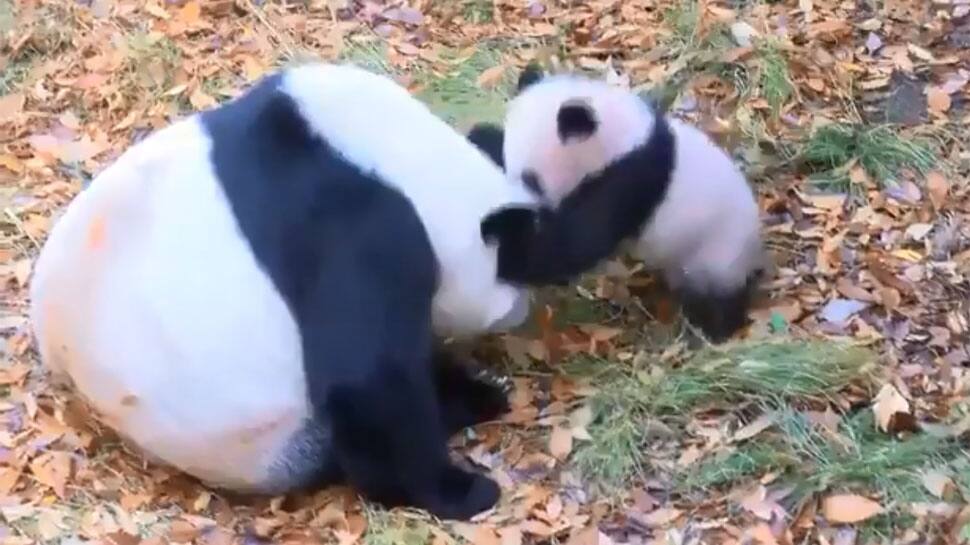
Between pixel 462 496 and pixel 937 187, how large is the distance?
1598 mm

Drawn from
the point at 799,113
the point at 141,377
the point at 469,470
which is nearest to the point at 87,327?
the point at 141,377

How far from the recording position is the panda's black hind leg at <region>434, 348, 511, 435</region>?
125 inches

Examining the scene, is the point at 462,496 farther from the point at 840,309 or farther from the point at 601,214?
the point at 840,309

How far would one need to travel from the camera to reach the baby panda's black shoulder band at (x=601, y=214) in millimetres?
3123

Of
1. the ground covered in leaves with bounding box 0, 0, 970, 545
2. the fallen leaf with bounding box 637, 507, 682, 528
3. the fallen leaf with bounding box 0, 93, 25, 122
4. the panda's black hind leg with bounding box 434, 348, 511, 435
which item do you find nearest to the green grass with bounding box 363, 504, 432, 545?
the ground covered in leaves with bounding box 0, 0, 970, 545

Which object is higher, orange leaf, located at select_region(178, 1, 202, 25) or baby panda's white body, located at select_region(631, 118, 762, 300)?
baby panda's white body, located at select_region(631, 118, 762, 300)

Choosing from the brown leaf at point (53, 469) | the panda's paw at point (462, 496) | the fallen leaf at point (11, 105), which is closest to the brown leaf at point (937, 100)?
the panda's paw at point (462, 496)

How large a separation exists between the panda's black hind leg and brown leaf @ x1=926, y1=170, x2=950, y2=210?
126 centimetres

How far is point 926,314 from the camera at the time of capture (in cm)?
340

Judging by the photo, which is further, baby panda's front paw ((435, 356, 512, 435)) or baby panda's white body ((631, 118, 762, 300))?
baby panda's white body ((631, 118, 762, 300))

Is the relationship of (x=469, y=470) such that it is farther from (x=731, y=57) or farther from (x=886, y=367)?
(x=731, y=57)

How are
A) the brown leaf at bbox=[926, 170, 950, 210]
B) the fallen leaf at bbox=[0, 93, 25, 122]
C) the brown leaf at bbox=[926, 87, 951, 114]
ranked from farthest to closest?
the fallen leaf at bbox=[0, 93, 25, 122], the brown leaf at bbox=[926, 87, 951, 114], the brown leaf at bbox=[926, 170, 950, 210]

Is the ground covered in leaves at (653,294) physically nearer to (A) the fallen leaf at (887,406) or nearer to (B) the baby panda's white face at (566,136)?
(A) the fallen leaf at (887,406)

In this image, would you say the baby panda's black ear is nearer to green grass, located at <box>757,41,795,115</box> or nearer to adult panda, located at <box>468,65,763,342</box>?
adult panda, located at <box>468,65,763,342</box>
